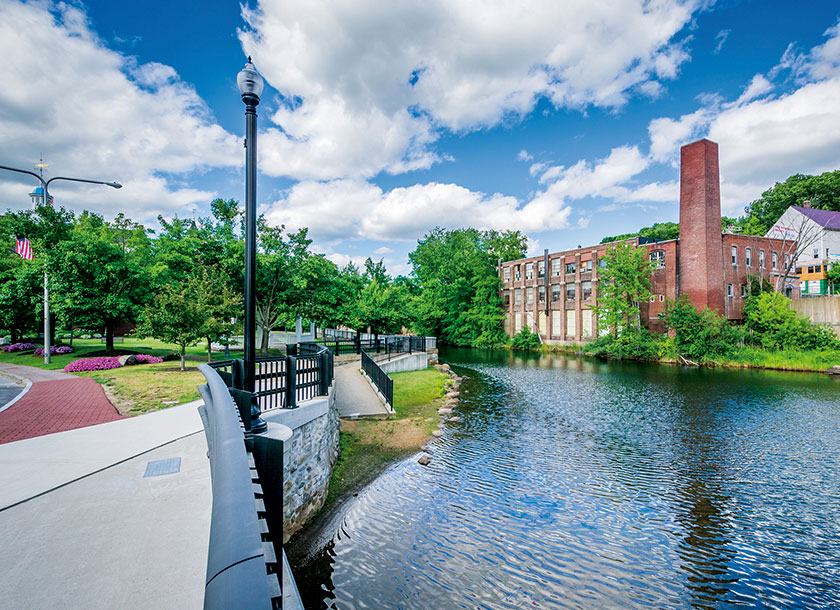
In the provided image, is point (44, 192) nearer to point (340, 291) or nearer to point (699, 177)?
point (340, 291)

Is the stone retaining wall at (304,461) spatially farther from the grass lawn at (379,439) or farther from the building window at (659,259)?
the building window at (659,259)

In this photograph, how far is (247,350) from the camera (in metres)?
5.69

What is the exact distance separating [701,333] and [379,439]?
96.9 ft

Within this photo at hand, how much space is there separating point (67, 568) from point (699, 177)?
4130 centimetres

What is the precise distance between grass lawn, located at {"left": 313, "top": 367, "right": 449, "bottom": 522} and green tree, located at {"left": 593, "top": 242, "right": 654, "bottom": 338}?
25.5 meters

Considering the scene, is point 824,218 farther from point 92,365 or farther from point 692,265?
point 92,365

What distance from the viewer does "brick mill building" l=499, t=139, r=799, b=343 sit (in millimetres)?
33000

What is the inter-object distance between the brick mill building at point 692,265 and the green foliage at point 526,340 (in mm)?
1971

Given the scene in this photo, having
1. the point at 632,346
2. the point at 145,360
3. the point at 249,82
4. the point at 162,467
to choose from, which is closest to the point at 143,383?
the point at 145,360

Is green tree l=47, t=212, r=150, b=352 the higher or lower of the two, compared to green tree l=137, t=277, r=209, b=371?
higher

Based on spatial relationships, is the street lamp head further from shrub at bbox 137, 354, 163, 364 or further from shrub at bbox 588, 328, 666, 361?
shrub at bbox 588, 328, 666, 361

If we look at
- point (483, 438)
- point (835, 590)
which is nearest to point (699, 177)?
point (483, 438)

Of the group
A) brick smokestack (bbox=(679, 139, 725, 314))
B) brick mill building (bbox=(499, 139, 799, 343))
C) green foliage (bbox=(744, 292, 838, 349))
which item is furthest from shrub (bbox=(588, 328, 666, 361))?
green foliage (bbox=(744, 292, 838, 349))

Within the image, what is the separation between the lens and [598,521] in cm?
748
